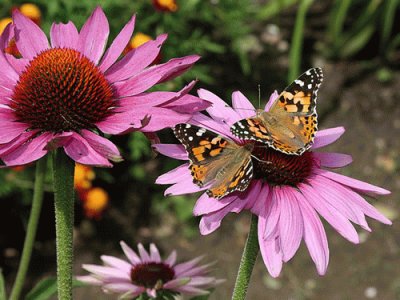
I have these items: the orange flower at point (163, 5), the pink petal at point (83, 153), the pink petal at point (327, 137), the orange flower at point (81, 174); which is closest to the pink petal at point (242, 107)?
the pink petal at point (327, 137)

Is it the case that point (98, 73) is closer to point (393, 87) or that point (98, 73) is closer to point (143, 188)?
point (143, 188)

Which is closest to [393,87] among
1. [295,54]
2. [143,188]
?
[295,54]

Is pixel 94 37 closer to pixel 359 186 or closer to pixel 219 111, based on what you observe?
pixel 219 111

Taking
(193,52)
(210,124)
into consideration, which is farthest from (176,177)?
(193,52)

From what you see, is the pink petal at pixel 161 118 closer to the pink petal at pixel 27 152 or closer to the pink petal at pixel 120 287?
the pink petal at pixel 27 152

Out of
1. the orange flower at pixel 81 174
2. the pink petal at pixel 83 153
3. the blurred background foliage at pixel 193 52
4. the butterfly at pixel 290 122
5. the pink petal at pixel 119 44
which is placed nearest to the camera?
the pink petal at pixel 83 153

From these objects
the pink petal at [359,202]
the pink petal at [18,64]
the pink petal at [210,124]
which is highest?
the pink petal at [18,64]
